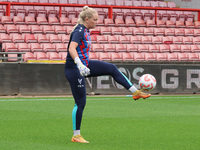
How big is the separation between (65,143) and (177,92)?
14.1 metres

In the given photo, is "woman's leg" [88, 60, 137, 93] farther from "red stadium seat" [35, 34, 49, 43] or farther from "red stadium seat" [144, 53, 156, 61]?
"red stadium seat" [144, 53, 156, 61]

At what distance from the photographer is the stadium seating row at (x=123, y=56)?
70.8ft

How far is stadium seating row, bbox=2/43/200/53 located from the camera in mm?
21895

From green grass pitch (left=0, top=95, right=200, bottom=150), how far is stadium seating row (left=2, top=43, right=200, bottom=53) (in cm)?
862

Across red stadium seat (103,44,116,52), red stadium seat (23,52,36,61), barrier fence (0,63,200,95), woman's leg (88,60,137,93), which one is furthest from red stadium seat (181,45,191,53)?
woman's leg (88,60,137,93)

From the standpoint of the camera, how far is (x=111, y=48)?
78.2 feet

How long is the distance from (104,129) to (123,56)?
14.7 metres

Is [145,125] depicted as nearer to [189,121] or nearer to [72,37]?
[189,121]

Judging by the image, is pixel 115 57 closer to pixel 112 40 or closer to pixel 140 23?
pixel 112 40

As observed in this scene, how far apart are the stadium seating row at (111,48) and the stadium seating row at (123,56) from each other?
1.66ft

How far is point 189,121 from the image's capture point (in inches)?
404

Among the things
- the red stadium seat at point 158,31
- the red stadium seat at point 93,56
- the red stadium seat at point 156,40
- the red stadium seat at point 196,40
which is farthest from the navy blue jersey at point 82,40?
the red stadium seat at point 196,40

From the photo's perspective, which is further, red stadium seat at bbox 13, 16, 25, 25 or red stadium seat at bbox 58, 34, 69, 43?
red stadium seat at bbox 13, 16, 25, 25

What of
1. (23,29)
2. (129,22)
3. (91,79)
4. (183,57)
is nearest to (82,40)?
(91,79)
